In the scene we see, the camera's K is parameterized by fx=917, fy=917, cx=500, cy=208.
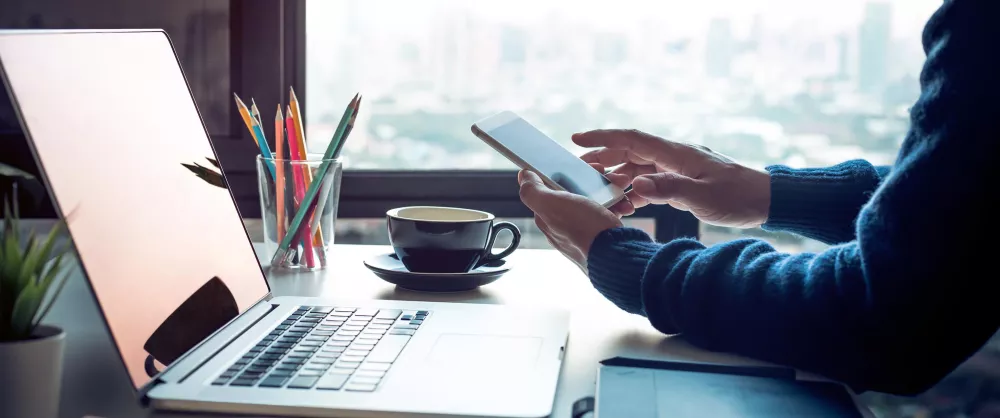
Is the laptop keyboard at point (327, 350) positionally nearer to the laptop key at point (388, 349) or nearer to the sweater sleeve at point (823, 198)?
the laptop key at point (388, 349)

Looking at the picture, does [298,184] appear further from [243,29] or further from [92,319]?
[243,29]

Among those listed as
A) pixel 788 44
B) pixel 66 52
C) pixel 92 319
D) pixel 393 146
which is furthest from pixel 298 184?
pixel 788 44

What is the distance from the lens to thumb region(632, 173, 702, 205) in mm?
910

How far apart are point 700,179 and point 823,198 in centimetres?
13

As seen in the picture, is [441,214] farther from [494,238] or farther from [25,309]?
[25,309]

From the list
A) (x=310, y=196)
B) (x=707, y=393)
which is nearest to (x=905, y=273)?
(x=707, y=393)

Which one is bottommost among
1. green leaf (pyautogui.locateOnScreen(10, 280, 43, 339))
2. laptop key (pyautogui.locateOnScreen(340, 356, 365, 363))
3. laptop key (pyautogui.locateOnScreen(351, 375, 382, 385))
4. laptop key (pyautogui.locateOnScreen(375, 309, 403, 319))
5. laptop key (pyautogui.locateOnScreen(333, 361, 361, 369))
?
laptop key (pyautogui.locateOnScreen(375, 309, 403, 319))

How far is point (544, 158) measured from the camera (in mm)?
927

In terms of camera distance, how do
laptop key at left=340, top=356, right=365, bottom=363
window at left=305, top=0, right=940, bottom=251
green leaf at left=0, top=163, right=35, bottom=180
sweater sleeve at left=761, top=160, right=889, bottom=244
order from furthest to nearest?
window at left=305, top=0, right=940, bottom=251 → green leaf at left=0, top=163, right=35, bottom=180 → sweater sleeve at left=761, top=160, right=889, bottom=244 → laptop key at left=340, top=356, right=365, bottom=363

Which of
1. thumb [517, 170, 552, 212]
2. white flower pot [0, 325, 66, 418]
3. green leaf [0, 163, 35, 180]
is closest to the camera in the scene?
white flower pot [0, 325, 66, 418]

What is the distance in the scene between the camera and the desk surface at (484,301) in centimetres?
59

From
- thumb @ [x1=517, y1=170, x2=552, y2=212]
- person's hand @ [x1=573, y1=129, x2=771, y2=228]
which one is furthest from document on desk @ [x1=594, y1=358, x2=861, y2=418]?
person's hand @ [x1=573, y1=129, x2=771, y2=228]

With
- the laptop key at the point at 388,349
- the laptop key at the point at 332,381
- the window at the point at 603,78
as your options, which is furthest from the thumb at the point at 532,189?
the window at the point at 603,78

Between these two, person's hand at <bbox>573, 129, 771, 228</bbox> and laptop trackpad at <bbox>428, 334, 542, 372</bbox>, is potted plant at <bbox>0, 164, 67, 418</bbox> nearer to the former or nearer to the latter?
laptop trackpad at <bbox>428, 334, 542, 372</bbox>
